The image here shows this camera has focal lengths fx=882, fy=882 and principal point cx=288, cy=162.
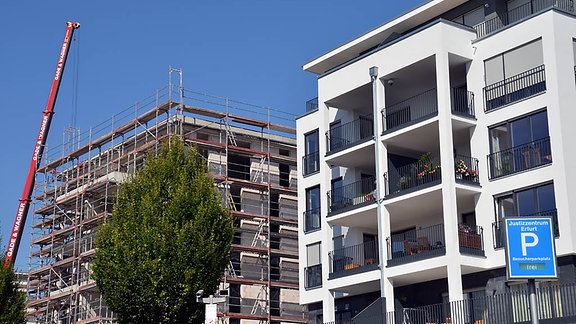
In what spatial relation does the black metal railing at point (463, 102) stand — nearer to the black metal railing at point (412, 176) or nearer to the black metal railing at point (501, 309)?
the black metal railing at point (412, 176)

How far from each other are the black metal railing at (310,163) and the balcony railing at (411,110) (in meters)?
6.83

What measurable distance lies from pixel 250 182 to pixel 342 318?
1570 cm

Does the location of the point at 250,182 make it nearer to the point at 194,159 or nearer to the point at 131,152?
the point at 131,152

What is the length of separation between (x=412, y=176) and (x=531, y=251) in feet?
61.1

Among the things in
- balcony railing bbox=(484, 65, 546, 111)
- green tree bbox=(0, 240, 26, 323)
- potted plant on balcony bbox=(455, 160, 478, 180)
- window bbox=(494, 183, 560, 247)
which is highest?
balcony railing bbox=(484, 65, 546, 111)

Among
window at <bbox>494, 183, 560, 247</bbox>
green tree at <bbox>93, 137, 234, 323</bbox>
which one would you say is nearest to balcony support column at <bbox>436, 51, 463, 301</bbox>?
window at <bbox>494, 183, 560, 247</bbox>

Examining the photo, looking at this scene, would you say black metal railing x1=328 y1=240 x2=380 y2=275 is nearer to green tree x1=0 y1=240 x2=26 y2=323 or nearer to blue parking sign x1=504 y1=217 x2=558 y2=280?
green tree x1=0 y1=240 x2=26 y2=323

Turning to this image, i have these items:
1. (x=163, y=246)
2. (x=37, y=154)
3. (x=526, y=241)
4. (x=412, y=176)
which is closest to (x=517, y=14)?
(x=412, y=176)

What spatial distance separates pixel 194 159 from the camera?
34.1 meters

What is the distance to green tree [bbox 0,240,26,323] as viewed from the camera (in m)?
43.2

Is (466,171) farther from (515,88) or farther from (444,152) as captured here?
(515,88)

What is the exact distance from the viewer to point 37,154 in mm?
61031

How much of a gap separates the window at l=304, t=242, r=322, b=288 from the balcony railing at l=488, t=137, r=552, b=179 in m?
12.1

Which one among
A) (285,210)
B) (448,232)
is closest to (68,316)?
(285,210)
